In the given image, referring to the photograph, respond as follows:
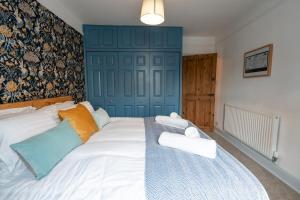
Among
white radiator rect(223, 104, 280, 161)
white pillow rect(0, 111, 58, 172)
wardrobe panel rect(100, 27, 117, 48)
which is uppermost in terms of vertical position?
wardrobe panel rect(100, 27, 117, 48)

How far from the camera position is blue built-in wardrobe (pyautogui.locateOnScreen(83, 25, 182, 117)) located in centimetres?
328

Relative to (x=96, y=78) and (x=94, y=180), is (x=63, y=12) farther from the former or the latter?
(x=94, y=180)

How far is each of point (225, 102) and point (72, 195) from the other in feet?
11.6

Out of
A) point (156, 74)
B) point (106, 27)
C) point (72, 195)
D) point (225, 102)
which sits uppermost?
point (106, 27)

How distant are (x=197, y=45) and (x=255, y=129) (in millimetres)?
2477

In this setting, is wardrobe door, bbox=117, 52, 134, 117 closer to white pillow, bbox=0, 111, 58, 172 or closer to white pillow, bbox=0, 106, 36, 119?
white pillow, bbox=0, 106, 36, 119

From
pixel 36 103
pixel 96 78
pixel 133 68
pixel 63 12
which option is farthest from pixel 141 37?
pixel 36 103

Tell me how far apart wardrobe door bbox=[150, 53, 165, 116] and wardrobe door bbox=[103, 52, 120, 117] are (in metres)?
0.73

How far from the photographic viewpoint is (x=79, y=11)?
266cm

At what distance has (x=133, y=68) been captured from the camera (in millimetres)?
3375

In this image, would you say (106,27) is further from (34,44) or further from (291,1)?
(291,1)

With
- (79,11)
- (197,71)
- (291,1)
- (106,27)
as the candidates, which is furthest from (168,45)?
(291,1)

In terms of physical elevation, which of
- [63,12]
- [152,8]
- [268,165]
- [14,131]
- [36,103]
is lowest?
[268,165]

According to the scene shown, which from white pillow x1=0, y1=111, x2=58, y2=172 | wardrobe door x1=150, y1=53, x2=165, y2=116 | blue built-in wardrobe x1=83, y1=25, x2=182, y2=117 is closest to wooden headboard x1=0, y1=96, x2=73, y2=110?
white pillow x1=0, y1=111, x2=58, y2=172
